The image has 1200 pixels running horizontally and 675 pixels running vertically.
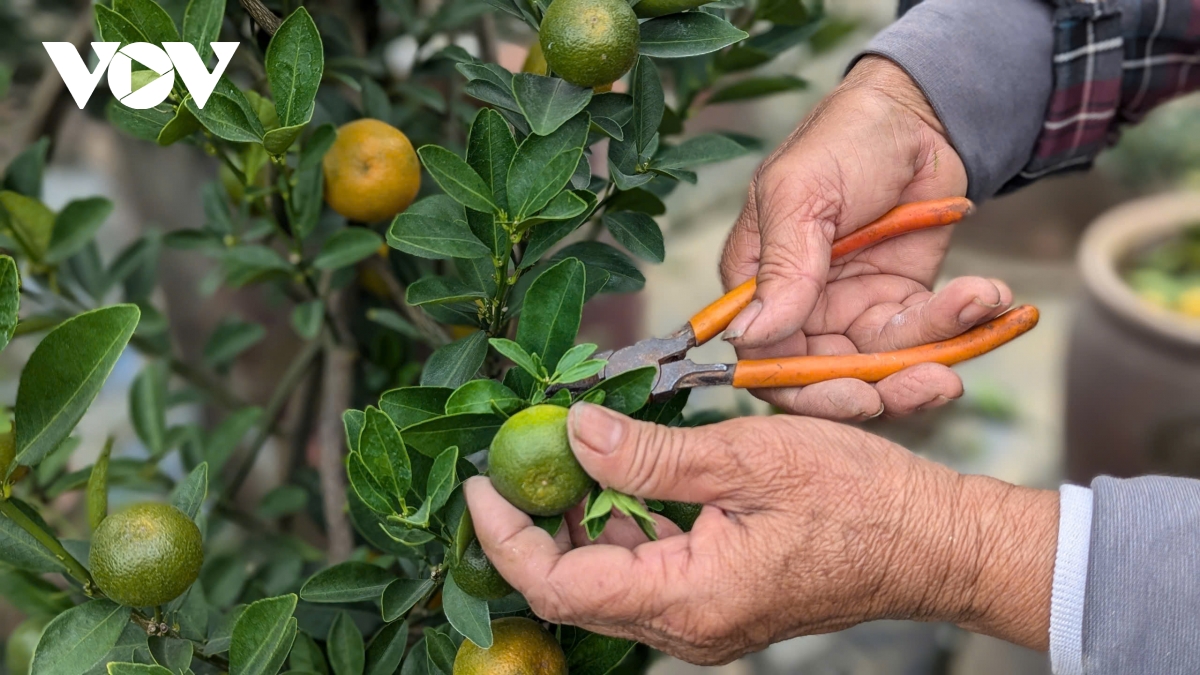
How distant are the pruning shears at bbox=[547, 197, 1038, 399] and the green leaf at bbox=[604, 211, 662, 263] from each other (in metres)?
0.07

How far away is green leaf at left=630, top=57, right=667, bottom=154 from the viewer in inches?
31.6

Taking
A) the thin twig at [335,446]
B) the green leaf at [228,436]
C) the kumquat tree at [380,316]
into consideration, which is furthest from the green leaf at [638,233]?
the green leaf at [228,436]

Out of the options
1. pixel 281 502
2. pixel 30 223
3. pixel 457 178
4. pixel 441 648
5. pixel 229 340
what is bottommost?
pixel 281 502

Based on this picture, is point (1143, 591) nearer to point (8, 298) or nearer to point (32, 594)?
point (8, 298)

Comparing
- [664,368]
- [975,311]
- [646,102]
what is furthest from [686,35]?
[975,311]

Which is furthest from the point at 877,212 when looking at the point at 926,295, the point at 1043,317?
the point at 1043,317

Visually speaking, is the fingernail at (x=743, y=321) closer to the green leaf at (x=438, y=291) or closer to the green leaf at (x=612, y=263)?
the green leaf at (x=612, y=263)

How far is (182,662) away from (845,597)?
19.8 inches

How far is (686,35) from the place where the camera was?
0.78m

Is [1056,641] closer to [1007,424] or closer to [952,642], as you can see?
[952,642]

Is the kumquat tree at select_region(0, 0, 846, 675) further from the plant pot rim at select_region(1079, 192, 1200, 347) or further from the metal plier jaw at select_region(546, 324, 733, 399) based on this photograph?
the plant pot rim at select_region(1079, 192, 1200, 347)

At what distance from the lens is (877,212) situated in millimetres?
1046

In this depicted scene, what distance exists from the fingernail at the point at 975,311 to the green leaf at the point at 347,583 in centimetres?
55

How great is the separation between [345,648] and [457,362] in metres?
0.26
